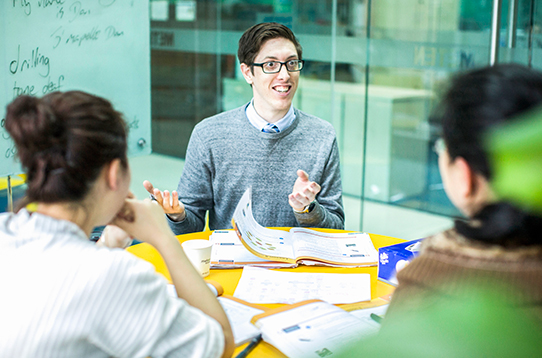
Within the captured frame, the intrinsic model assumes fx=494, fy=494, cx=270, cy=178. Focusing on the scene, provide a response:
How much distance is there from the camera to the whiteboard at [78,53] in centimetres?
194

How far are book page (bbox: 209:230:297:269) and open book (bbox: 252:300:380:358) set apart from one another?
0.31m

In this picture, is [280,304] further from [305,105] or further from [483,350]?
[305,105]

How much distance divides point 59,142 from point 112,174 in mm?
95

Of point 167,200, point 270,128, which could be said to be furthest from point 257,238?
point 270,128

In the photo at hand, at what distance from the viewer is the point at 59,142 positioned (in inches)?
28.1

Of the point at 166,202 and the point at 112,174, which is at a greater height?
the point at 112,174

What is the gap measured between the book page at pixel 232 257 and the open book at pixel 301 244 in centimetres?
3

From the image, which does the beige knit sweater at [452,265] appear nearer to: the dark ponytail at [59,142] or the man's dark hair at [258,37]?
the dark ponytail at [59,142]

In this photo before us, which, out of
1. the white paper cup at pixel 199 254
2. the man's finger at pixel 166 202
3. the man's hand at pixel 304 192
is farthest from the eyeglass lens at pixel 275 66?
the white paper cup at pixel 199 254

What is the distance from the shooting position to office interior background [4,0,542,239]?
3.29 m

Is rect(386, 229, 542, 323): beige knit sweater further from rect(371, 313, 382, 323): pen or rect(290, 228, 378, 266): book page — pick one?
rect(290, 228, 378, 266): book page

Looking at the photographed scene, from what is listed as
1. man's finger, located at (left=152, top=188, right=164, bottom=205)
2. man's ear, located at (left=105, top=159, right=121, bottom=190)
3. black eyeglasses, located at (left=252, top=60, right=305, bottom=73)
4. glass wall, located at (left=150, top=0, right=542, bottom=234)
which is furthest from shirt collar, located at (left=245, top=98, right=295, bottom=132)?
glass wall, located at (left=150, top=0, right=542, bottom=234)

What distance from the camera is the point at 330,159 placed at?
1.83 m

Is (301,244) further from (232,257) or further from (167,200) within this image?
(167,200)
